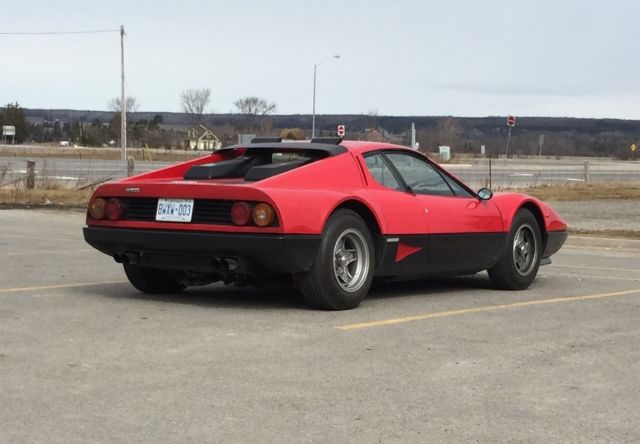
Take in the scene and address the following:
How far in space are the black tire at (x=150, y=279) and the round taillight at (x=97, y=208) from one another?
513 millimetres

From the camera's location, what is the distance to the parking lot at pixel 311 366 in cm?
421

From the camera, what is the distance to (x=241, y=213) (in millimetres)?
6801

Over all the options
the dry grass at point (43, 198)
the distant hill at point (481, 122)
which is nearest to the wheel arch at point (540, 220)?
the dry grass at point (43, 198)

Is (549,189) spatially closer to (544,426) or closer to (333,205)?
(333,205)

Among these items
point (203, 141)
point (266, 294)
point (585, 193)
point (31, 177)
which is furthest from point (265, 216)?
point (203, 141)

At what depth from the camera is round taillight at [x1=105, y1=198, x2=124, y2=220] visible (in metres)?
7.47

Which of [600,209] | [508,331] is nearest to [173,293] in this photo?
[508,331]

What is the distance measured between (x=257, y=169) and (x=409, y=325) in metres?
1.75

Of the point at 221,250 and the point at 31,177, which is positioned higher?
the point at 221,250

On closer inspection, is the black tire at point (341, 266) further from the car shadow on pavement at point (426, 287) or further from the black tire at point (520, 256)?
the black tire at point (520, 256)

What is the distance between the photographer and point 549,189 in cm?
3002

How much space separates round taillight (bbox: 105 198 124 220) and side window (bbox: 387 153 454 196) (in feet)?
7.82

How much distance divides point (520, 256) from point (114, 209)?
4034 millimetres

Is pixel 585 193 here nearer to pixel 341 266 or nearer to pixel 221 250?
pixel 341 266
